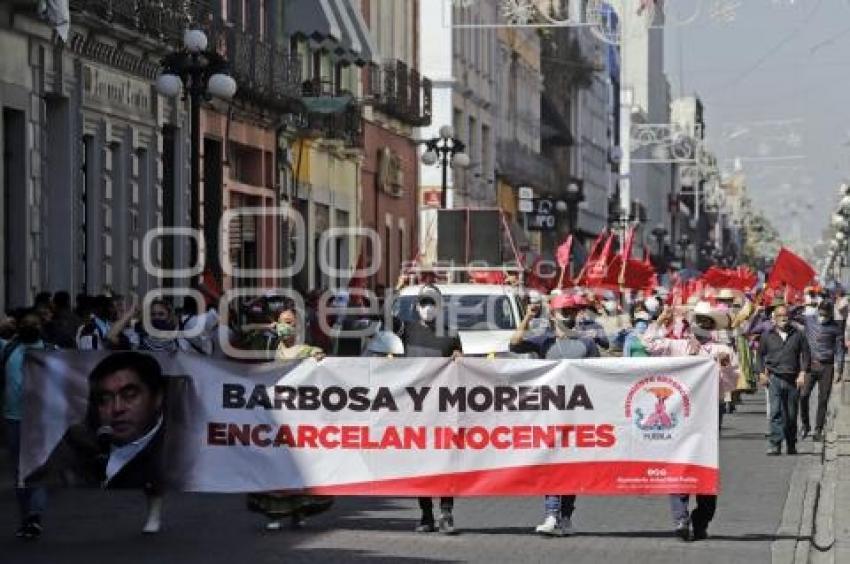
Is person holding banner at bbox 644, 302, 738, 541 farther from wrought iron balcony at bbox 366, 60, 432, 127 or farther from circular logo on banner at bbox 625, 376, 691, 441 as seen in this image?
wrought iron balcony at bbox 366, 60, 432, 127

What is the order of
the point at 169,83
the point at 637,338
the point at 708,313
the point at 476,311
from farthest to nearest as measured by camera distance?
1. the point at 476,311
2. the point at 169,83
3. the point at 637,338
4. the point at 708,313

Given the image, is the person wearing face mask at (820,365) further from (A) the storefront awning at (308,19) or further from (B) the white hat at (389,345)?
(A) the storefront awning at (308,19)

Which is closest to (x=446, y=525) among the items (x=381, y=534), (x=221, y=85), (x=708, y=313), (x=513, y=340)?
(x=381, y=534)

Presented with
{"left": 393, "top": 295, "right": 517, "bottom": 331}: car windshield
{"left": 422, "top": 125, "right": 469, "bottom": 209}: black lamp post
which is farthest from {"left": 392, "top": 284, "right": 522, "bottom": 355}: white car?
{"left": 422, "top": 125, "right": 469, "bottom": 209}: black lamp post

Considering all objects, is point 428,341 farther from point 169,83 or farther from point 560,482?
point 169,83

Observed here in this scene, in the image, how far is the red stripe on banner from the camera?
16.0 meters

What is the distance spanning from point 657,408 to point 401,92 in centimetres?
3713

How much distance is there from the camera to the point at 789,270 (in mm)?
30844

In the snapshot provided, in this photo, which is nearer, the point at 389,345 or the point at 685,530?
the point at 685,530

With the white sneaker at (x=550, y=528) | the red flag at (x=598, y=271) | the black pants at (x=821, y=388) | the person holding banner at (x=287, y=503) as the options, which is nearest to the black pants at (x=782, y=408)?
the black pants at (x=821, y=388)

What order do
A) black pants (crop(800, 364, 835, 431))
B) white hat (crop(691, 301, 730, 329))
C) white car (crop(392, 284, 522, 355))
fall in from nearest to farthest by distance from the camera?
white hat (crop(691, 301, 730, 329))
black pants (crop(800, 364, 835, 431))
white car (crop(392, 284, 522, 355))

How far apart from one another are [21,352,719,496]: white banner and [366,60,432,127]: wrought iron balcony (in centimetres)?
3382

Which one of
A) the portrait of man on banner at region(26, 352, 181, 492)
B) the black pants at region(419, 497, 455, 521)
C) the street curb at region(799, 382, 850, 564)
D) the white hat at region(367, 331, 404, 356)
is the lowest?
the street curb at region(799, 382, 850, 564)

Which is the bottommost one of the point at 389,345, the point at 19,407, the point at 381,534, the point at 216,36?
the point at 381,534
